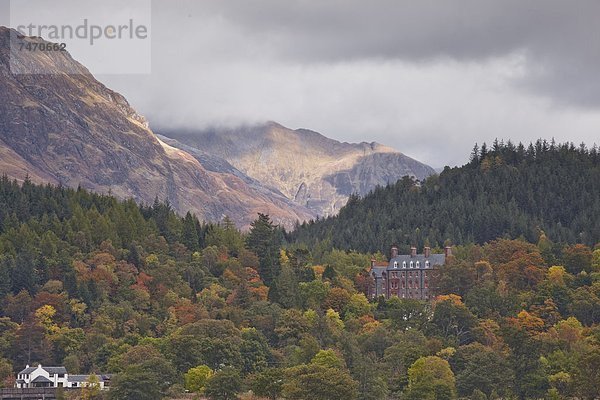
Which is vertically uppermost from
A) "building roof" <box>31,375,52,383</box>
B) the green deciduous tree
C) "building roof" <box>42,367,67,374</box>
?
"building roof" <box>42,367,67,374</box>

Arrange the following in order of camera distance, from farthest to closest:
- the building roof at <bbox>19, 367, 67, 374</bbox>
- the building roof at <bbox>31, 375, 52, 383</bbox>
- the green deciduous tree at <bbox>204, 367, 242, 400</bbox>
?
the building roof at <bbox>19, 367, 67, 374</bbox> < the building roof at <bbox>31, 375, 52, 383</bbox> < the green deciduous tree at <bbox>204, 367, 242, 400</bbox>

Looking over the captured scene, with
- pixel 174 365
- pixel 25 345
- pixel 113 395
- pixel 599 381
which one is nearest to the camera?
pixel 599 381

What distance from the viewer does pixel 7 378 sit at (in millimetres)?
190500

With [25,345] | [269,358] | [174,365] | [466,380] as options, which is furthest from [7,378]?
[466,380]

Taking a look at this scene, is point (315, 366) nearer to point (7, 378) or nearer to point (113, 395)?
point (113, 395)

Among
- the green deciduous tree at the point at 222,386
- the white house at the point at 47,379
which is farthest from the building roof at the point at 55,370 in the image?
the green deciduous tree at the point at 222,386

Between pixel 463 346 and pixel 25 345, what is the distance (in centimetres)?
6907

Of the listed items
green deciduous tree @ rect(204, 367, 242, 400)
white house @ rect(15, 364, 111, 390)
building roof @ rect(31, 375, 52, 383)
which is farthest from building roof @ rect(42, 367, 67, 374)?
green deciduous tree @ rect(204, 367, 242, 400)

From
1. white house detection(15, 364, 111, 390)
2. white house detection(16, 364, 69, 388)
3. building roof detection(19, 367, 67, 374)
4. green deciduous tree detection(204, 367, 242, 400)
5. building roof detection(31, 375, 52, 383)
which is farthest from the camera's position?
building roof detection(19, 367, 67, 374)

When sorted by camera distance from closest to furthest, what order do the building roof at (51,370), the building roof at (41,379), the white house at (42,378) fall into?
the white house at (42,378), the building roof at (41,379), the building roof at (51,370)

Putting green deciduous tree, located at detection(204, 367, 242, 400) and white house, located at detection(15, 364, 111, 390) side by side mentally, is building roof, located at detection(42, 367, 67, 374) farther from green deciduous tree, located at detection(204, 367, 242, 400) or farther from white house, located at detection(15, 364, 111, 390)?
green deciduous tree, located at detection(204, 367, 242, 400)

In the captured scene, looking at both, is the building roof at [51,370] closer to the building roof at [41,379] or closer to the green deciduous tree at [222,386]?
the building roof at [41,379]

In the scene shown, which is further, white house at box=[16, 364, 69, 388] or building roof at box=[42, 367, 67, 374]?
building roof at box=[42, 367, 67, 374]

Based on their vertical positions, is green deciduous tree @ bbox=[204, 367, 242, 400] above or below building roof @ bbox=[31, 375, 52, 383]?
below
